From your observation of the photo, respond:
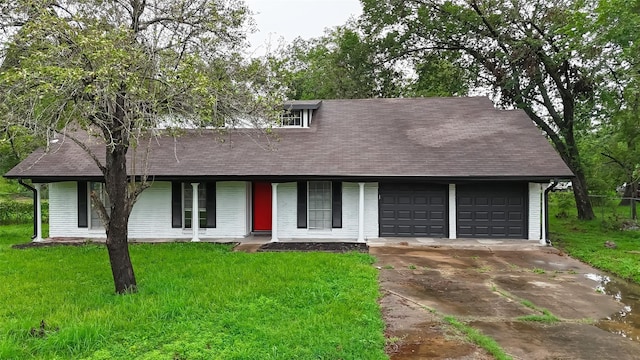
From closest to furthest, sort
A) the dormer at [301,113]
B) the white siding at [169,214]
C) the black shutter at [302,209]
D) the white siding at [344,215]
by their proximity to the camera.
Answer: the white siding at [344,215]
the black shutter at [302,209]
the white siding at [169,214]
the dormer at [301,113]

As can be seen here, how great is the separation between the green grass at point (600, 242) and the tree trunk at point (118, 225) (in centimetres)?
923

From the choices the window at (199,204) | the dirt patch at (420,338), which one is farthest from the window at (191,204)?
the dirt patch at (420,338)

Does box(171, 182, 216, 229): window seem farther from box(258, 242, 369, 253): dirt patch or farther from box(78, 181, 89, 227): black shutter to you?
box(78, 181, 89, 227): black shutter

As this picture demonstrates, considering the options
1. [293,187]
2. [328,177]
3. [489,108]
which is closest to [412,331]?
[328,177]

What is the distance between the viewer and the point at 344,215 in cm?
1271

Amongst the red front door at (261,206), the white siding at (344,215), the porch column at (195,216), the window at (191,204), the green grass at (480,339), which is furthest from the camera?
the red front door at (261,206)

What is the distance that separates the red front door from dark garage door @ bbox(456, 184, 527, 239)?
582 cm

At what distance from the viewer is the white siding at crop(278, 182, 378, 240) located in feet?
41.4

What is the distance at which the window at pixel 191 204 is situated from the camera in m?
13.0

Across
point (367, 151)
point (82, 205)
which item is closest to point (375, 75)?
point (367, 151)

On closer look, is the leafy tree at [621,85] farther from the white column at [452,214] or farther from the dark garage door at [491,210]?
the white column at [452,214]

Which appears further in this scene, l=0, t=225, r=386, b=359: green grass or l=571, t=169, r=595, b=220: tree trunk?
l=571, t=169, r=595, b=220: tree trunk

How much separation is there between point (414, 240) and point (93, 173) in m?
9.51

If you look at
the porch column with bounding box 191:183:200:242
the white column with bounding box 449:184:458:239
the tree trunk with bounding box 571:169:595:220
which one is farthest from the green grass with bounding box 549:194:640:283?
the porch column with bounding box 191:183:200:242
